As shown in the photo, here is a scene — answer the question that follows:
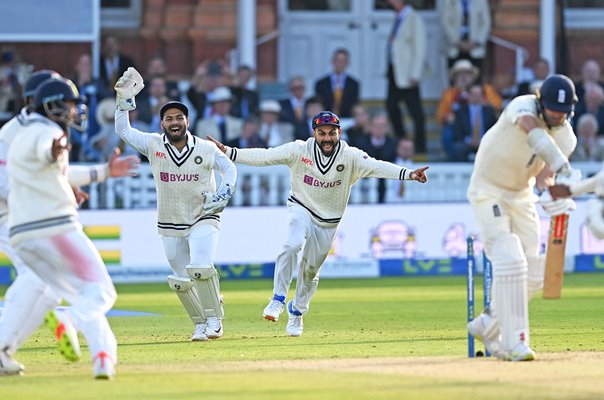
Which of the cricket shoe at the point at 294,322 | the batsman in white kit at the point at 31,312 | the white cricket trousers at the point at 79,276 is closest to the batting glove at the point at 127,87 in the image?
the cricket shoe at the point at 294,322

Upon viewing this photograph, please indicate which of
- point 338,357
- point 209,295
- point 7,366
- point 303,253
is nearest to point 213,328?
point 209,295

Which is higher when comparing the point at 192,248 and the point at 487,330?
the point at 192,248

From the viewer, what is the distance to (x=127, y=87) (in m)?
13.6

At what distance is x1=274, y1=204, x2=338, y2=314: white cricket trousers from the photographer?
14.2m

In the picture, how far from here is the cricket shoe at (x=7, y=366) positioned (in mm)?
10508

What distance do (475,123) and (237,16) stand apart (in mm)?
5126

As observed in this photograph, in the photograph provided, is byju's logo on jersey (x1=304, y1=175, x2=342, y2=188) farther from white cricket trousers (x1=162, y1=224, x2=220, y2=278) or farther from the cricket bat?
the cricket bat

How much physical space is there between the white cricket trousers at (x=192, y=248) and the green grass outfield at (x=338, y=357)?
62 cm

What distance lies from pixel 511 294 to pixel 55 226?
9.98 ft

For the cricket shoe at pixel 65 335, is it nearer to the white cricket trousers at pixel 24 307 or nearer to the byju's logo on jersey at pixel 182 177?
the white cricket trousers at pixel 24 307

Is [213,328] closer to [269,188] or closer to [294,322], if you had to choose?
[294,322]

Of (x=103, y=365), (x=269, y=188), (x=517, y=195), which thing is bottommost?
(x=103, y=365)

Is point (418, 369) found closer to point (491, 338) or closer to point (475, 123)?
point (491, 338)

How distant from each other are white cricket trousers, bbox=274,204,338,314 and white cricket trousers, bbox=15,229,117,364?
420 cm
